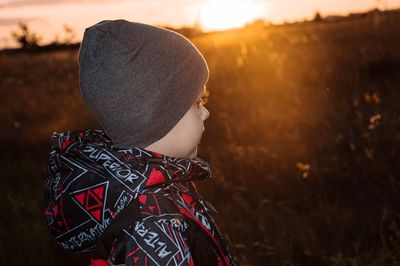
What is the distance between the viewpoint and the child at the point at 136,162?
4.52ft

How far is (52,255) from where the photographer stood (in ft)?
9.50

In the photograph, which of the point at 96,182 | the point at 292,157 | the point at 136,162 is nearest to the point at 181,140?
the point at 136,162

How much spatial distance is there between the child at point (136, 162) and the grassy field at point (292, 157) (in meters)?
1.06

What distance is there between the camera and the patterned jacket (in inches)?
53.1

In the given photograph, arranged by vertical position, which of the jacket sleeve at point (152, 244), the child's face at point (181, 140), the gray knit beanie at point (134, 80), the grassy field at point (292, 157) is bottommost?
the grassy field at point (292, 157)

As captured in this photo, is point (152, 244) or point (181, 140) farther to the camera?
point (181, 140)

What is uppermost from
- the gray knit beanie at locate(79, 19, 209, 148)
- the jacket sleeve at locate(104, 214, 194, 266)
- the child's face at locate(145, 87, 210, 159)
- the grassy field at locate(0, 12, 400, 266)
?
the gray knit beanie at locate(79, 19, 209, 148)

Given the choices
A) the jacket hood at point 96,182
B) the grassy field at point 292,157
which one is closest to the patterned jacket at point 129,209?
the jacket hood at point 96,182

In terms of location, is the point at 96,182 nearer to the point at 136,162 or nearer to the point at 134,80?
the point at 136,162

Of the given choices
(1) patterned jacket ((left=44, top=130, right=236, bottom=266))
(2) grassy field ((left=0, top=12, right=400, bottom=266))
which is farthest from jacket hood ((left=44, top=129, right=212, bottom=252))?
(2) grassy field ((left=0, top=12, right=400, bottom=266))

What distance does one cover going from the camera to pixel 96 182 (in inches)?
56.8

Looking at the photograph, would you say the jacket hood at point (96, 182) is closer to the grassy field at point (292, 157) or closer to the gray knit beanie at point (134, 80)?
the gray knit beanie at point (134, 80)

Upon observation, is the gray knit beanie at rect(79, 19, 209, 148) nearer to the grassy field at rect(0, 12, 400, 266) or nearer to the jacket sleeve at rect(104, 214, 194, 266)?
the jacket sleeve at rect(104, 214, 194, 266)

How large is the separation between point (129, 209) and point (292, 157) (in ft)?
9.07
